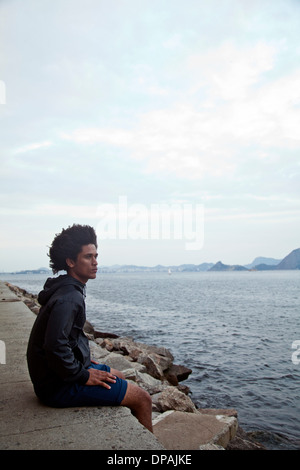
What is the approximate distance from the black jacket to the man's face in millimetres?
104

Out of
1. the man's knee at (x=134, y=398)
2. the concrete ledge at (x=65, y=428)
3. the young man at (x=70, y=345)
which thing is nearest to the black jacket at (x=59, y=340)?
the young man at (x=70, y=345)

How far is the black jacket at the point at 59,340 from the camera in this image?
265cm

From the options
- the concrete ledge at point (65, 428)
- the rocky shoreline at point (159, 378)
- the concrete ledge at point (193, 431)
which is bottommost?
the rocky shoreline at point (159, 378)

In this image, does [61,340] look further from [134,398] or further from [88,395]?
[134,398]

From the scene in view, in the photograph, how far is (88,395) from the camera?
293cm

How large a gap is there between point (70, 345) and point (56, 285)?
51cm

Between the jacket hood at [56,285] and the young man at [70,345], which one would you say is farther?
the jacket hood at [56,285]

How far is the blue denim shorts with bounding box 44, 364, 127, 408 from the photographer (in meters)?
2.93

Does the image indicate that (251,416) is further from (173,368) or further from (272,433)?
(173,368)

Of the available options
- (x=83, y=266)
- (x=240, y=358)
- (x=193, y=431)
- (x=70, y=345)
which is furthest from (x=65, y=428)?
(x=240, y=358)

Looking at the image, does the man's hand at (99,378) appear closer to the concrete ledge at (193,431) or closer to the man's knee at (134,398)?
the man's knee at (134,398)

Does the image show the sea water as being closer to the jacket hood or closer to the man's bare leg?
the man's bare leg

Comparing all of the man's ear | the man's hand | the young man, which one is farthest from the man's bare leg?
the man's ear
